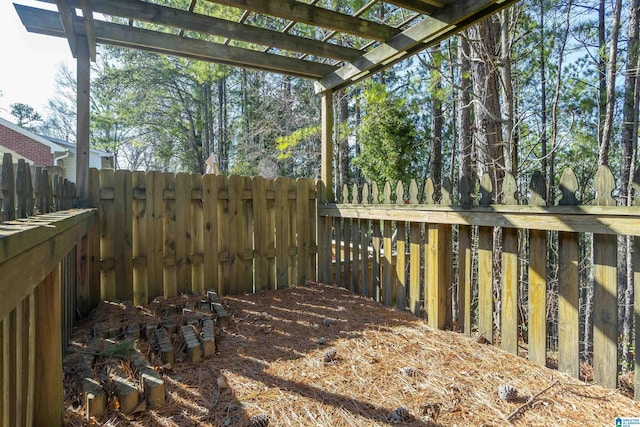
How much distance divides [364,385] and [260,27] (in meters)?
2.85

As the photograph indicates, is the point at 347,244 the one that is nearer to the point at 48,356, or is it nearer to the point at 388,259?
the point at 388,259

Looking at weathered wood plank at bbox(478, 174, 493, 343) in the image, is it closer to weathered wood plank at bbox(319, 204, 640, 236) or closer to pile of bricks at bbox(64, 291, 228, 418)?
weathered wood plank at bbox(319, 204, 640, 236)

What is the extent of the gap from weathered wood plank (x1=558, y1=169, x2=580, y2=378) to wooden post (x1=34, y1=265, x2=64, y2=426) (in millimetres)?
2324

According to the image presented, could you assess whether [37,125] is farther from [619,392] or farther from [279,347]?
[619,392]

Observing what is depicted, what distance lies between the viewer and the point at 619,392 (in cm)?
170

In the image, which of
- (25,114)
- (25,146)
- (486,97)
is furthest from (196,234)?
(25,114)

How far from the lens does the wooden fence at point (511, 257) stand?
1.69 m

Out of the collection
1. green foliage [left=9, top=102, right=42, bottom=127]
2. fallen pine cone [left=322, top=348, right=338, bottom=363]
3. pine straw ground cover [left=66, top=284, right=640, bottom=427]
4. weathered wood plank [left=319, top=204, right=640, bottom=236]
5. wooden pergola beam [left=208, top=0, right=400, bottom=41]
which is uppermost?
green foliage [left=9, top=102, right=42, bottom=127]

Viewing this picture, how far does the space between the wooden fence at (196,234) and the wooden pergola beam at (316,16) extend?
156 cm

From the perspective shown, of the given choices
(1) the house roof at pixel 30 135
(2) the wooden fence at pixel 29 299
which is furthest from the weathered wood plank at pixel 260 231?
(1) the house roof at pixel 30 135

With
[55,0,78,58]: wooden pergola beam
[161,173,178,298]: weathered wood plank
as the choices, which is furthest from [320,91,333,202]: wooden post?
[55,0,78,58]: wooden pergola beam

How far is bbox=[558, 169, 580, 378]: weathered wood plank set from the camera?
71.9 inches

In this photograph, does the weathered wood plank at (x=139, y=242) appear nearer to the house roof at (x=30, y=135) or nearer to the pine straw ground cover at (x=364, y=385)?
the pine straw ground cover at (x=364, y=385)

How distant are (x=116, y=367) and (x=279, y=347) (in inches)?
36.2
